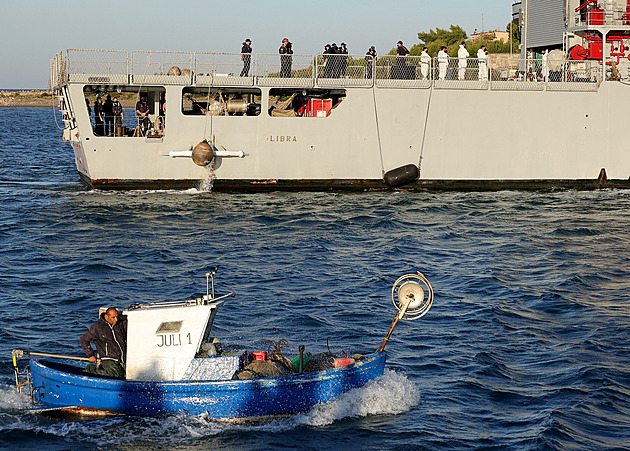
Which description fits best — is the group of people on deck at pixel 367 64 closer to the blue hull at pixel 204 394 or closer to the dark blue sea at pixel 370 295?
the dark blue sea at pixel 370 295

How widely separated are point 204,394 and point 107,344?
7.07 feet

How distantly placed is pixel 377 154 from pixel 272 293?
1640 cm

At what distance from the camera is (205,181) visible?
3800 cm

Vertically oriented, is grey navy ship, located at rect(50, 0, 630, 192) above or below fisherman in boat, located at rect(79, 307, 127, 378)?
above

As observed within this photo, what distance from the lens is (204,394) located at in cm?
1557

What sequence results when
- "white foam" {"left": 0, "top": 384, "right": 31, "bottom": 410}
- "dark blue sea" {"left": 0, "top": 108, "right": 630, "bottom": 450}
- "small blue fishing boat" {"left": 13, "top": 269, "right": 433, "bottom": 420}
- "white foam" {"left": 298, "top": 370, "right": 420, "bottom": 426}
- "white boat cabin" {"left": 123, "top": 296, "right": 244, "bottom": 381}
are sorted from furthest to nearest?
"white foam" {"left": 0, "top": 384, "right": 31, "bottom": 410}, "white boat cabin" {"left": 123, "top": 296, "right": 244, "bottom": 381}, "white foam" {"left": 298, "top": 370, "right": 420, "bottom": 426}, "small blue fishing boat" {"left": 13, "top": 269, "right": 433, "bottom": 420}, "dark blue sea" {"left": 0, "top": 108, "right": 630, "bottom": 450}

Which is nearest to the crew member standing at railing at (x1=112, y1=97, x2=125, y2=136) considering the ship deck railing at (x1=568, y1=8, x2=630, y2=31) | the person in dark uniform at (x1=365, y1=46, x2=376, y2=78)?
the person in dark uniform at (x1=365, y1=46, x2=376, y2=78)

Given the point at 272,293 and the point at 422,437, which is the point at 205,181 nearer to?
the point at 272,293

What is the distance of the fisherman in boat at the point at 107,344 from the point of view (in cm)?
1606

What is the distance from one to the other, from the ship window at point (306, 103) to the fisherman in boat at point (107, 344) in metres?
A: 23.4

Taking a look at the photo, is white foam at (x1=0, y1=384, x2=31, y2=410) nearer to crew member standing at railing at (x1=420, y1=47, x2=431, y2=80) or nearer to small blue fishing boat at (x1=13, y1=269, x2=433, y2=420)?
small blue fishing boat at (x1=13, y1=269, x2=433, y2=420)

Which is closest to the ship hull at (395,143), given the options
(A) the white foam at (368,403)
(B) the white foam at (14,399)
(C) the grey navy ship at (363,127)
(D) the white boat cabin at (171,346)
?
(C) the grey navy ship at (363,127)

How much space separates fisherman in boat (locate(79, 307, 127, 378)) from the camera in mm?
16062

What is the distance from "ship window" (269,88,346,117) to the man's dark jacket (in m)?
23.4
